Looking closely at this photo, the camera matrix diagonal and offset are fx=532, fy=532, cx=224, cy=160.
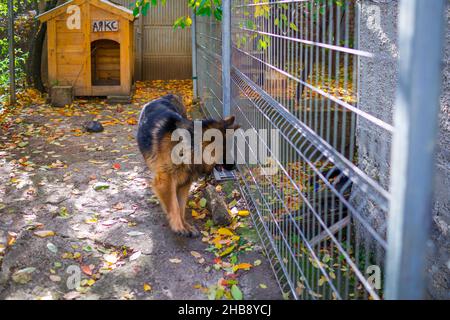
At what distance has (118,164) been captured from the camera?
21.9 feet

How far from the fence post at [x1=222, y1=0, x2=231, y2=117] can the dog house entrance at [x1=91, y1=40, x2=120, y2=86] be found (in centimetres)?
574

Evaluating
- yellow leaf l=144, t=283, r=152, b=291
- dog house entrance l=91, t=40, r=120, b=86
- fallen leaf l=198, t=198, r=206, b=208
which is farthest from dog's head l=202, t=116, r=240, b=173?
dog house entrance l=91, t=40, r=120, b=86

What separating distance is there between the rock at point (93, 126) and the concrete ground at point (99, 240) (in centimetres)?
92

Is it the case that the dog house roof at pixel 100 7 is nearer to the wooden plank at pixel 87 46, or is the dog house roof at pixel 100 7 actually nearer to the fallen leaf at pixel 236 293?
the wooden plank at pixel 87 46

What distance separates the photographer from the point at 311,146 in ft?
9.35

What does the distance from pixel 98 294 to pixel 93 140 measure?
4.59 metres

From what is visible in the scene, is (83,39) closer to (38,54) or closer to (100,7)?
(100,7)

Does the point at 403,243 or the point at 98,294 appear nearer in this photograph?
the point at 403,243

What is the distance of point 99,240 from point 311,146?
7.68 feet

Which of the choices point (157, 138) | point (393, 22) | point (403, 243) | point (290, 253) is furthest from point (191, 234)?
point (403, 243)

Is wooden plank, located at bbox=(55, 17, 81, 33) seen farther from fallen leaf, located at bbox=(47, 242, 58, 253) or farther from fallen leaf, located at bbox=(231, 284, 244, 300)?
fallen leaf, located at bbox=(231, 284, 244, 300)

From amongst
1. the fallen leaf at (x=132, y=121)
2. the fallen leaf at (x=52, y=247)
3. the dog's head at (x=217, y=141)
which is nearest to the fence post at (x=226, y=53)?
the dog's head at (x=217, y=141)

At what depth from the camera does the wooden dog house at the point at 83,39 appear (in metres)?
9.81

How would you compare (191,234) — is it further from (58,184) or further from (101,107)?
(101,107)
